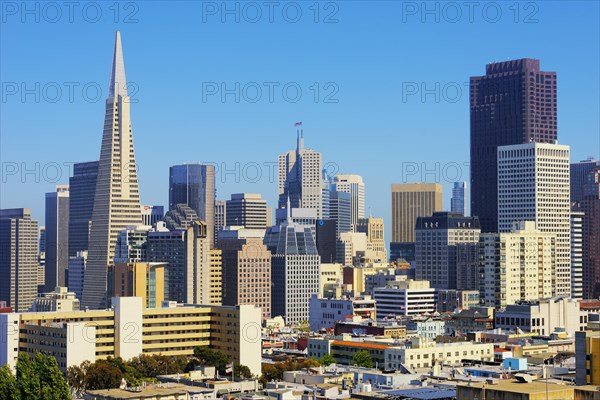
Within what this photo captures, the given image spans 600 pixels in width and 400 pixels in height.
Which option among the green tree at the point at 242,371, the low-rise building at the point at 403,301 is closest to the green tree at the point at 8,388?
the green tree at the point at 242,371

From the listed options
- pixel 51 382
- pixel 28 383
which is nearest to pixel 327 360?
pixel 51 382

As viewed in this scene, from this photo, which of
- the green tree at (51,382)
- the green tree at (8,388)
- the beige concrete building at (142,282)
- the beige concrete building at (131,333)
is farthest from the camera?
the beige concrete building at (142,282)

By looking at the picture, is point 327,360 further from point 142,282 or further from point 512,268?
point 142,282

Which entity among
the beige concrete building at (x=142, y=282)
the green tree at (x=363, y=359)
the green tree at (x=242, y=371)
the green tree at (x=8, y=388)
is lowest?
the green tree at (x=242, y=371)

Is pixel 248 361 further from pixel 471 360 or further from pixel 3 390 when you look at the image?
pixel 3 390

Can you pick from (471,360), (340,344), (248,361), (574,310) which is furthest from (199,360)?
(574,310)

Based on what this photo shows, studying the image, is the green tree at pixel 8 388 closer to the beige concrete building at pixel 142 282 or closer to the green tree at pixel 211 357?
the green tree at pixel 211 357

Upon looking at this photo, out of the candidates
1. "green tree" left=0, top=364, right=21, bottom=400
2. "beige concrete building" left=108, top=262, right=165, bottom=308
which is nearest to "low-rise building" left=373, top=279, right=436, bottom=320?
"beige concrete building" left=108, top=262, right=165, bottom=308
